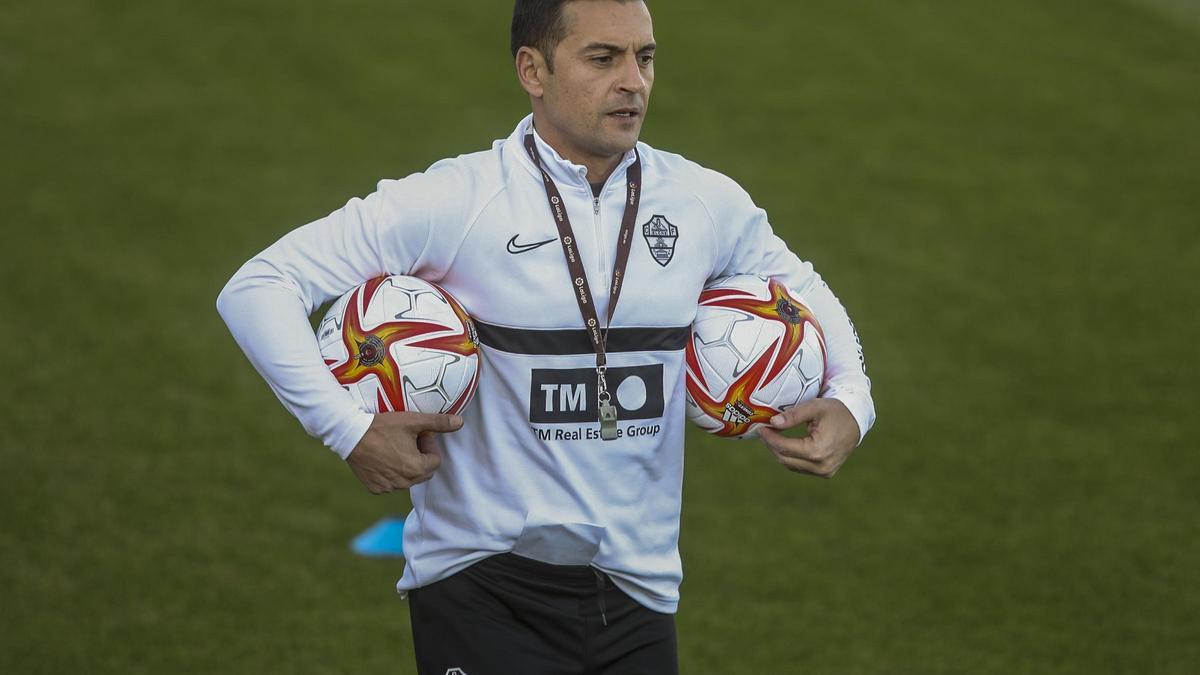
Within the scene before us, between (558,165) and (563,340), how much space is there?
0.49 meters

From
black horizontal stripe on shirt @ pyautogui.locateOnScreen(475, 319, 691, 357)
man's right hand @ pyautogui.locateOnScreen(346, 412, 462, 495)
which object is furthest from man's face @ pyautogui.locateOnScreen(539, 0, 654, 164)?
man's right hand @ pyautogui.locateOnScreen(346, 412, 462, 495)

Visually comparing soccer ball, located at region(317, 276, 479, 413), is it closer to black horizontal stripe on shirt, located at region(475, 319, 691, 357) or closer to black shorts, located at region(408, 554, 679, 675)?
black horizontal stripe on shirt, located at region(475, 319, 691, 357)

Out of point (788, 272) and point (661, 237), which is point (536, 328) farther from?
point (788, 272)

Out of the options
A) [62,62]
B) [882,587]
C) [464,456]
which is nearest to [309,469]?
[882,587]

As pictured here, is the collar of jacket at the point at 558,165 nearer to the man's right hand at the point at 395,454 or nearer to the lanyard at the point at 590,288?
the lanyard at the point at 590,288

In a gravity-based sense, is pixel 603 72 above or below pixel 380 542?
above

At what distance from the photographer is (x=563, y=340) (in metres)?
4.14

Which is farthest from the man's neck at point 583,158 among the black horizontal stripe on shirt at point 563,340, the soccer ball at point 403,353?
the soccer ball at point 403,353

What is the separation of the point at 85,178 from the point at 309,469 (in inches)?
204

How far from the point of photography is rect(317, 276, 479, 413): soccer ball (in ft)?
13.4

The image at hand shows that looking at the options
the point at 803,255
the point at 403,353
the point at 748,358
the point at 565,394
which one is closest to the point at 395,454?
the point at 403,353

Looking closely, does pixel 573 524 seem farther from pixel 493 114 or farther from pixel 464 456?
pixel 493 114

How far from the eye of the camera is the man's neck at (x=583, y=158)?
4234mm

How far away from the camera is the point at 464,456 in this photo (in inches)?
168
